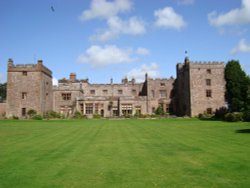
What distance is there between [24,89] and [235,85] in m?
32.2

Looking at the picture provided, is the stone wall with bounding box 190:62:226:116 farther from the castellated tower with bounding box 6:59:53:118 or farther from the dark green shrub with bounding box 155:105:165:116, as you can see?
the castellated tower with bounding box 6:59:53:118

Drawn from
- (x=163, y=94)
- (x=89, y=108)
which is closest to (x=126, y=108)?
(x=89, y=108)

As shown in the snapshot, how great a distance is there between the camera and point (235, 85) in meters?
42.4

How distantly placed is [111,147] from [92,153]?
1585 millimetres

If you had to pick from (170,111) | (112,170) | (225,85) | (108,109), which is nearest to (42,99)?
(108,109)

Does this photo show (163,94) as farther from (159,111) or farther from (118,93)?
(118,93)

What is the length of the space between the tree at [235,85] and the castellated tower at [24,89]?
28.7 metres

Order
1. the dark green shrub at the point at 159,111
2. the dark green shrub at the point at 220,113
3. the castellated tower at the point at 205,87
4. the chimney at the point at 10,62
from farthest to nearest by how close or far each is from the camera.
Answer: the dark green shrub at the point at 159,111 < the chimney at the point at 10,62 < the castellated tower at the point at 205,87 < the dark green shrub at the point at 220,113

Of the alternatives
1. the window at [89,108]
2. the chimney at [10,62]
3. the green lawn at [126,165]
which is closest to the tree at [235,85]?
the window at [89,108]

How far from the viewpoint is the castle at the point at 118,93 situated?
45.1m

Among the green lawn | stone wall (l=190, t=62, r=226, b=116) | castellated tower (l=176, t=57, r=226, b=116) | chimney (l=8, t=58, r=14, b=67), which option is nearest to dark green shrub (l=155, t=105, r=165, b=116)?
castellated tower (l=176, t=57, r=226, b=116)

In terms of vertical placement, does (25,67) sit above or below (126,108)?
above

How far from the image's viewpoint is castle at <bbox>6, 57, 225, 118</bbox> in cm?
4506

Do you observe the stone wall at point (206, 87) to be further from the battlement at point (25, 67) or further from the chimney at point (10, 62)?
the chimney at point (10, 62)
